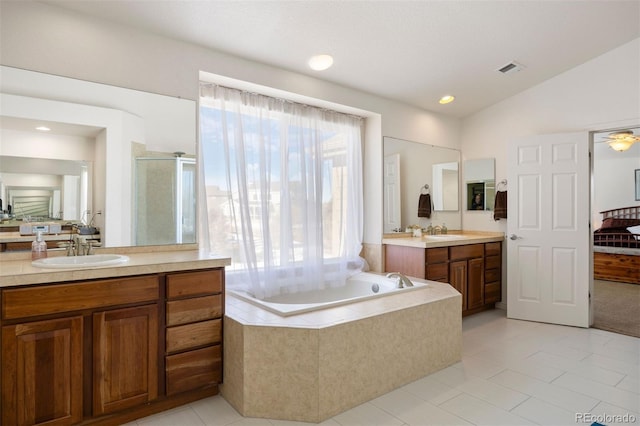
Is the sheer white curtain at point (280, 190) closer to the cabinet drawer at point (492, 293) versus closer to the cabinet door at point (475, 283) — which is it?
the cabinet door at point (475, 283)

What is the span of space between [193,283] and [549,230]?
3543 millimetres

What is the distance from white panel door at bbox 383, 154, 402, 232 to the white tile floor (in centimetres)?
140

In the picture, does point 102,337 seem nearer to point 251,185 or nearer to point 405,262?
point 251,185

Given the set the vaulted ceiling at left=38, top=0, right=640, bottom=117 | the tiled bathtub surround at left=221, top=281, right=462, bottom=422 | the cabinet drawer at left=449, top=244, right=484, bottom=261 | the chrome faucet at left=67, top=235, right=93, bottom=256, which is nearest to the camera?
the tiled bathtub surround at left=221, top=281, right=462, bottom=422

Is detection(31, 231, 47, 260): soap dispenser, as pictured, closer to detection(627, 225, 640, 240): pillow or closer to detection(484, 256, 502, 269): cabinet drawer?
detection(484, 256, 502, 269): cabinet drawer

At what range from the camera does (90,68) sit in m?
2.27

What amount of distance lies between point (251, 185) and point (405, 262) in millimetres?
1737

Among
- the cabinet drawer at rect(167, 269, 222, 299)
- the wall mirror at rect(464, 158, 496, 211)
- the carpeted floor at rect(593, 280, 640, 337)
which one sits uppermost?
the wall mirror at rect(464, 158, 496, 211)

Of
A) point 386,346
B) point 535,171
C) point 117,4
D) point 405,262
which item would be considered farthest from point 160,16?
point 535,171

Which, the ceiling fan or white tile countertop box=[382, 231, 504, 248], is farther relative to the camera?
the ceiling fan

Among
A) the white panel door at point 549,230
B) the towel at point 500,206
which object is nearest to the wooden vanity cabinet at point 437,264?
the white panel door at point 549,230

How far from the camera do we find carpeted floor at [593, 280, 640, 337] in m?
3.66

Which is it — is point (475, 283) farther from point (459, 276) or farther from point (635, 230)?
point (635, 230)

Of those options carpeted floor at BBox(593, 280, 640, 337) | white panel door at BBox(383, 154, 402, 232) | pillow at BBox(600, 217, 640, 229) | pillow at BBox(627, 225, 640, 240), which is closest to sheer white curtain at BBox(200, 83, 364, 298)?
white panel door at BBox(383, 154, 402, 232)
